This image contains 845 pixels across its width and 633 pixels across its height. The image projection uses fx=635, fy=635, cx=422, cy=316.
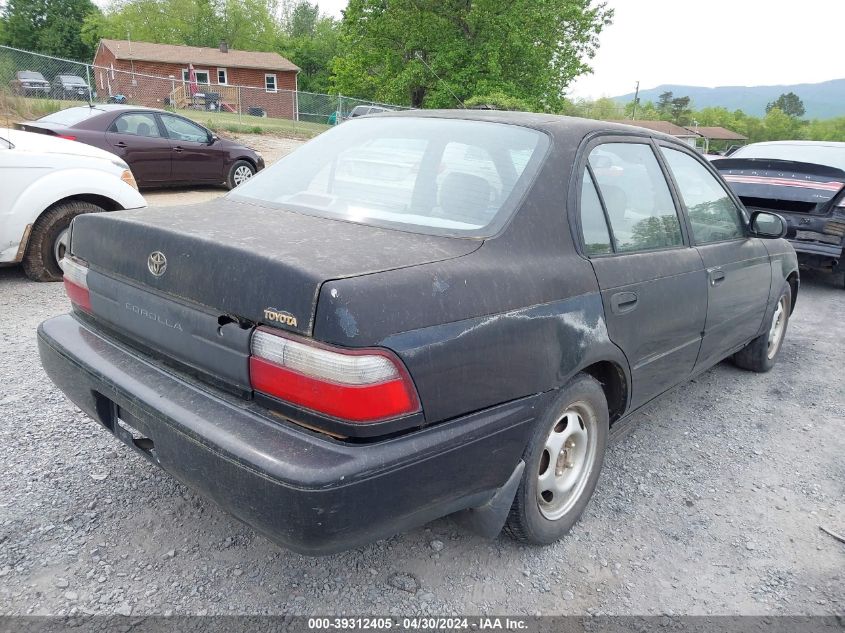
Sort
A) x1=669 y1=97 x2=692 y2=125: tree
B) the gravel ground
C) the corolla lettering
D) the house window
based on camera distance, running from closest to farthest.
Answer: the corolla lettering, the gravel ground, the house window, x1=669 y1=97 x2=692 y2=125: tree

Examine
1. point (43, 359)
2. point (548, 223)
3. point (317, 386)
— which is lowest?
point (43, 359)

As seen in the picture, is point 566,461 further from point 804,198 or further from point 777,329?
point 804,198

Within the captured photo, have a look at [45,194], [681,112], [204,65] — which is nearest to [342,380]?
[45,194]

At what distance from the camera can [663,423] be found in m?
3.79

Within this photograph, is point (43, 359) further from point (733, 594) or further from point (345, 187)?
point (733, 594)

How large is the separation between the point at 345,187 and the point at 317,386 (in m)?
1.23

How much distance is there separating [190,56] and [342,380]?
178 feet

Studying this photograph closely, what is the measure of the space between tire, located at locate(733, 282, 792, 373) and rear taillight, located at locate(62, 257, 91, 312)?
4.12 meters

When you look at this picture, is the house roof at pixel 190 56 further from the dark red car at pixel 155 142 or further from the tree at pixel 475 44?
the dark red car at pixel 155 142

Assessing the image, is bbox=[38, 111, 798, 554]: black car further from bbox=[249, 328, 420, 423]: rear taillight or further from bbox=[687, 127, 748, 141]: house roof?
bbox=[687, 127, 748, 141]: house roof

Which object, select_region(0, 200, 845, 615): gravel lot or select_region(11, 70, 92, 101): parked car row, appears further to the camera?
select_region(11, 70, 92, 101): parked car row

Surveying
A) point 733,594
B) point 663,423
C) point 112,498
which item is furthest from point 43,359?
point 663,423

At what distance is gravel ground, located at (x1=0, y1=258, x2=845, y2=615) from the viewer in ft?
7.28

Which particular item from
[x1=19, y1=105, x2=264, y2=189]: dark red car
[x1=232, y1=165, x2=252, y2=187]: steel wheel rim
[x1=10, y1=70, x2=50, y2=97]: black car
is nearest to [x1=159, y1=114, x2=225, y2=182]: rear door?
[x1=19, y1=105, x2=264, y2=189]: dark red car
